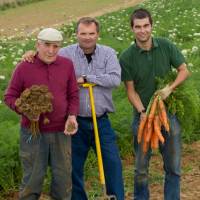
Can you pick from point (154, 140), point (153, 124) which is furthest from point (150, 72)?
point (154, 140)

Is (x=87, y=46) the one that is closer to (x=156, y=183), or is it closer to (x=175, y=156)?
(x=175, y=156)

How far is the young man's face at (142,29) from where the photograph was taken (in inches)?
216

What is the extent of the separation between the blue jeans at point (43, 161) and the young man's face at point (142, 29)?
1172 mm

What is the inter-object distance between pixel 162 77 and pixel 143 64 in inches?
9.1

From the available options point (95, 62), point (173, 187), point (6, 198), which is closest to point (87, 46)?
point (95, 62)

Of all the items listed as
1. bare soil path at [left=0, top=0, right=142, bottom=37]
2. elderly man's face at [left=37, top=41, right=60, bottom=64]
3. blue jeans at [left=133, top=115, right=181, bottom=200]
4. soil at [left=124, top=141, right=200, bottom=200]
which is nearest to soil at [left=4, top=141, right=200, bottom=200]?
soil at [left=124, top=141, right=200, bottom=200]

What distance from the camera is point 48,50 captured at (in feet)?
17.1

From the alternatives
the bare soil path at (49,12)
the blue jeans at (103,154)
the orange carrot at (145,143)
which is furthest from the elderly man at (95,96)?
the bare soil path at (49,12)

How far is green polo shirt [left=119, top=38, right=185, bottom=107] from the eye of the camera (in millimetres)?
5652

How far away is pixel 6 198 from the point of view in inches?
256

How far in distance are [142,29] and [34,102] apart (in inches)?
49.4

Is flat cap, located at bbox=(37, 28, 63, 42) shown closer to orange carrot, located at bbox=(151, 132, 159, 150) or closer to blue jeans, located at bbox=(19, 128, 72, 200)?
blue jeans, located at bbox=(19, 128, 72, 200)

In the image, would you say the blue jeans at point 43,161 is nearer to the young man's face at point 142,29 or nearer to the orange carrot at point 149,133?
the orange carrot at point 149,133

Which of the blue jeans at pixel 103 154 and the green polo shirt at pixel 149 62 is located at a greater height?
the green polo shirt at pixel 149 62
